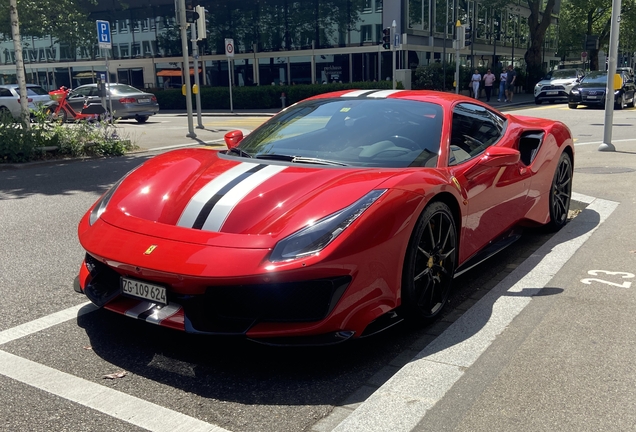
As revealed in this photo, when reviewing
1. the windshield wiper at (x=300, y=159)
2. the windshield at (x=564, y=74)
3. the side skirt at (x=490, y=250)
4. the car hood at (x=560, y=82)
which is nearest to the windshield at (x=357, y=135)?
the windshield wiper at (x=300, y=159)

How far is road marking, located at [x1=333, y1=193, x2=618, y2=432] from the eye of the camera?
275 cm

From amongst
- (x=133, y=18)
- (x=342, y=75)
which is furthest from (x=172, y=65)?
(x=342, y=75)

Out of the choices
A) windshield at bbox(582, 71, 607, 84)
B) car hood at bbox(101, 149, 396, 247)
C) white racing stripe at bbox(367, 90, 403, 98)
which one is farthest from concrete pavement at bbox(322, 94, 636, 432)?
windshield at bbox(582, 71, 607, 84)

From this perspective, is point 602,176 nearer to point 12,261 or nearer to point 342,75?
point 12,261

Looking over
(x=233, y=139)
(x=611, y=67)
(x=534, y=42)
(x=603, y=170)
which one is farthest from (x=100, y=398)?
(x=534, y=42)

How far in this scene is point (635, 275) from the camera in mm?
4770

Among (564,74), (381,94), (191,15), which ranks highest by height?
(191,15)

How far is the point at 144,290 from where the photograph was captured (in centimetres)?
327

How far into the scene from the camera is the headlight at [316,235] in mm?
3078

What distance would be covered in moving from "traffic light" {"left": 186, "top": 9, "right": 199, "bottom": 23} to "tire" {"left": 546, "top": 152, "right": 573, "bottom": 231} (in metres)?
12.9

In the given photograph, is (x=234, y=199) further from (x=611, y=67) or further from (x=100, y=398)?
(x=611, y=67)

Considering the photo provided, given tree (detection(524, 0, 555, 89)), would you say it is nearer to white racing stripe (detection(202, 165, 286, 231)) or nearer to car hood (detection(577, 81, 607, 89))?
car hood (detection(577, 81, 607, 89))

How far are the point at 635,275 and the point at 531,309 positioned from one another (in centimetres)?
124

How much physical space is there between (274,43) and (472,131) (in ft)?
116
